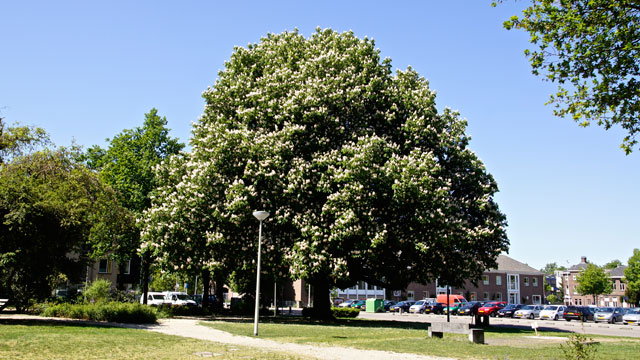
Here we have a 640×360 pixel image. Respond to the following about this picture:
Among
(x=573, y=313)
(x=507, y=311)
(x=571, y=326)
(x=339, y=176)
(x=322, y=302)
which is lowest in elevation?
(x=507, y=311)

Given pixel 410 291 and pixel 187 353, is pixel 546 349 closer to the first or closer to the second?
pixel 187 353

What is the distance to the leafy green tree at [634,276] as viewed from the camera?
83.1 metres

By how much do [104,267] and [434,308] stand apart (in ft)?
145

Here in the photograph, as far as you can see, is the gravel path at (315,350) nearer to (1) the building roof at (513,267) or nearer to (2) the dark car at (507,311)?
(2) the dark car at (507,311)

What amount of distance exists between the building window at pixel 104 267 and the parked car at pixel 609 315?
59769mm

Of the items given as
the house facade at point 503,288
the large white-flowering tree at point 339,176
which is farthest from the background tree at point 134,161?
the house facade at point 503,288

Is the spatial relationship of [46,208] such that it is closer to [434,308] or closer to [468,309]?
[468,309]

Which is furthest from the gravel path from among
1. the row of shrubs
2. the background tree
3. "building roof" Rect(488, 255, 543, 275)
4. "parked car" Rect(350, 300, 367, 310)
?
"building roof" Rect(488, 255, 543, 275)

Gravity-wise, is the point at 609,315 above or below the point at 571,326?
below

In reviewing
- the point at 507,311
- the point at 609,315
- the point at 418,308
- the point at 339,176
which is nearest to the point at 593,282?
the point at 609,315

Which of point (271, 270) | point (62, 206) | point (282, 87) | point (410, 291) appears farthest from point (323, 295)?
point (410, 291)

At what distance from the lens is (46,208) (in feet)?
73.0

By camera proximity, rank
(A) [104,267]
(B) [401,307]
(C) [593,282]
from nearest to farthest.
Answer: (B) [401,307] → (A) [104,267] → (C) [593,282]

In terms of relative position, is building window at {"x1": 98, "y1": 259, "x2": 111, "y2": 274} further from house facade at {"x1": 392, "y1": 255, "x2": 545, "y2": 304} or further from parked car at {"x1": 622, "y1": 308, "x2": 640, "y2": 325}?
parked car at {"x1": 622, "y1": 308, "x2": 640, "y2": 325}
